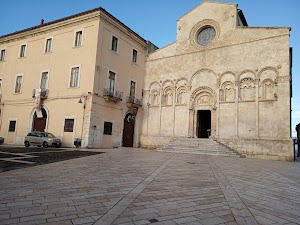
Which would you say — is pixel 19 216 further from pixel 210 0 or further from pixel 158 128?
pixel 210 0

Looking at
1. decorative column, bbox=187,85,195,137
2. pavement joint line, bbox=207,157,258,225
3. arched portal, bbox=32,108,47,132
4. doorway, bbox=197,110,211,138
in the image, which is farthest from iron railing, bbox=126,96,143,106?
pavement joint line, bbox=207,157,258,225

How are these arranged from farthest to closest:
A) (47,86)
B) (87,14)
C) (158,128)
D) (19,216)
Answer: (158,128) → (47,86) → (87,14) → (19,216)

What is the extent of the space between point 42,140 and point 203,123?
1533cm

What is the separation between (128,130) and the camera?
23.8 m

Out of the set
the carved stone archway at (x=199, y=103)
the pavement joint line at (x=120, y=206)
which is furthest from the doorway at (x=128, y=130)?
the pavement joint line at (x=120, y=206)

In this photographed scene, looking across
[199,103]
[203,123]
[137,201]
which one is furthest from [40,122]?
[137,201]

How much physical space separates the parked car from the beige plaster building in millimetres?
1057

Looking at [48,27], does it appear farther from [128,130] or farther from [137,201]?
[137,201]

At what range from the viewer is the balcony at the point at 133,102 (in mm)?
23094

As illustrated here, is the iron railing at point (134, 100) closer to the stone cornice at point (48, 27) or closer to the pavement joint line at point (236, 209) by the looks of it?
the stone cornice at point (48, 27)

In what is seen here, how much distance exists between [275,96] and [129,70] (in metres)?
13.7

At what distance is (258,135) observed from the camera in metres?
18.2

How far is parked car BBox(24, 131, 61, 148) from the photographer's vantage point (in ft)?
→ 61.1

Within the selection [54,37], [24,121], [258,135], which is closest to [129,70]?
[54,37]
